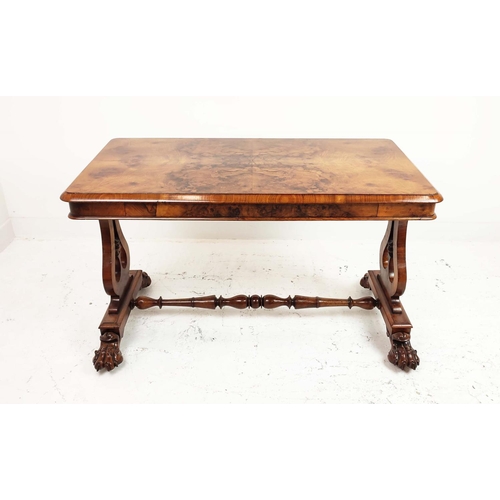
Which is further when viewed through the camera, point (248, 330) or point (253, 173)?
point (248, 330)

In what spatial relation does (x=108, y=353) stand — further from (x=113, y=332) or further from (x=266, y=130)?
(x=266, y=130)

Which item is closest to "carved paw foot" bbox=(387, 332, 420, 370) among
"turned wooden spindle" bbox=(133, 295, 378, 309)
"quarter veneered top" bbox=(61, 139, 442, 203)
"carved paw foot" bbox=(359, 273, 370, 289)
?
"turned wooden spindle" bbox=(133, 295, 378, 309)

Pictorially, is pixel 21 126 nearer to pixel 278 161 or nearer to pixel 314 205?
pixel 278 161

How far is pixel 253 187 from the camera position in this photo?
224cm

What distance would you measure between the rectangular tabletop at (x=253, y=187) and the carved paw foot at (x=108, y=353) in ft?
2.22

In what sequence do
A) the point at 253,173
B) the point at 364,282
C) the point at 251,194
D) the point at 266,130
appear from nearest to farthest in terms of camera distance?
the point at 251,194, the point at 253,173, the point at 364,282, the point at 266,130

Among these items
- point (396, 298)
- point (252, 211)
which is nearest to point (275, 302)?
point (396, 298)

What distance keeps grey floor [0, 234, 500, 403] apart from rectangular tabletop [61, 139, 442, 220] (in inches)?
31.6

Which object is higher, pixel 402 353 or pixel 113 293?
pixel 113 293

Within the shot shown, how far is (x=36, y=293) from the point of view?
315 cm

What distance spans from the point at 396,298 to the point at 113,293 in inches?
58.7

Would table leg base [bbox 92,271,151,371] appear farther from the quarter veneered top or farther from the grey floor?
the quarter veneered top

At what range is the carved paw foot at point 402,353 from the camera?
249cm

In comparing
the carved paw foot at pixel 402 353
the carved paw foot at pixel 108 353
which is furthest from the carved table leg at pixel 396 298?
the carved paw foot at pixel 108 353
